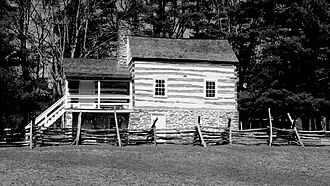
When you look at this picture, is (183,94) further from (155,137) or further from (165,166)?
(165,166)

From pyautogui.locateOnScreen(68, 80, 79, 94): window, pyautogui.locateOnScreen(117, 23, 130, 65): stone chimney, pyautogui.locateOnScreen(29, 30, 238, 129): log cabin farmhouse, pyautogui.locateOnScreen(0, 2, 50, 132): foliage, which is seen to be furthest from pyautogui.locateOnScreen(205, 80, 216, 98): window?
pyautogui.locateOnScreen(0, 2, 50, 132): foliage

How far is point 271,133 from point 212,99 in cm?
721

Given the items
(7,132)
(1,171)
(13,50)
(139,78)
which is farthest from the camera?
(13,50)

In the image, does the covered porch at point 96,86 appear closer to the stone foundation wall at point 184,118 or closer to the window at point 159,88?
the stone foundation wall at point 184,118

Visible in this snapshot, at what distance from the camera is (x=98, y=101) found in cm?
3491

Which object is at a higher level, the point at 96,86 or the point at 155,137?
the point at 96,86

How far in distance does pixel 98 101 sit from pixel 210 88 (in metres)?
7.63

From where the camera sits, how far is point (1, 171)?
19.3 metres

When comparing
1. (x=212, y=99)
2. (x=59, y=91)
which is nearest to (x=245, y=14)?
(x=212, y=99)

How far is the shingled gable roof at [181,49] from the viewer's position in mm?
36438

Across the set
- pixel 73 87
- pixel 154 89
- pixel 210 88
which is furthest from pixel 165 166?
pixel 73 87

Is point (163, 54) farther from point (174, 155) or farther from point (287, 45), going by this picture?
point (174, 155)

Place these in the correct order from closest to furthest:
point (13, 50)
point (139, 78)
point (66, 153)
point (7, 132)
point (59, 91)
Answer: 1. point (66, 153)
2. point (7, 132)
3. point (139, 78)
4. point (13, 50)
5. point (59, 91)

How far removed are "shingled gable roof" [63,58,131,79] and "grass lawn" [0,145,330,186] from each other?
27.0 ft
